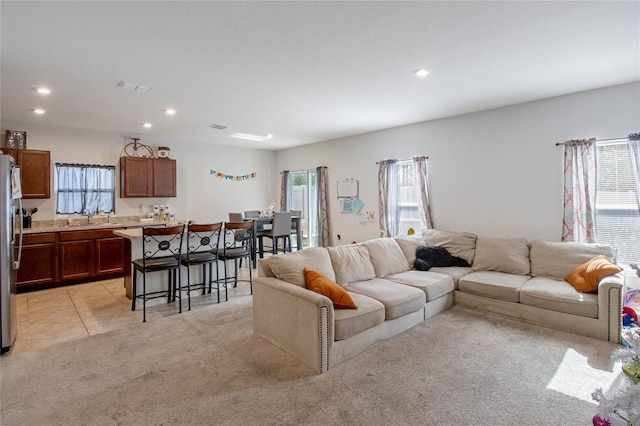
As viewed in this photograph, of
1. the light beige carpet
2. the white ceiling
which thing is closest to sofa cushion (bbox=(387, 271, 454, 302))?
the light beige carpet

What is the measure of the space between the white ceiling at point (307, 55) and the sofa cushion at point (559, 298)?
227 cm

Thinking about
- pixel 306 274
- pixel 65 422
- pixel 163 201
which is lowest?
pixel 65 422

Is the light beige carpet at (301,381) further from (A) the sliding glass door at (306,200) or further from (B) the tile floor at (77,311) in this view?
(A) the sliding glass door at (306,200)

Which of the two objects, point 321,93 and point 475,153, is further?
point 475,153

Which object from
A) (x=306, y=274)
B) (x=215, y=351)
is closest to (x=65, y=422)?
(x=215, y=351)

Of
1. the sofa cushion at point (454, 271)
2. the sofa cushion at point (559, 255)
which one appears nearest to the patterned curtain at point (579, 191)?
the sofa cushion at point (559, 255)

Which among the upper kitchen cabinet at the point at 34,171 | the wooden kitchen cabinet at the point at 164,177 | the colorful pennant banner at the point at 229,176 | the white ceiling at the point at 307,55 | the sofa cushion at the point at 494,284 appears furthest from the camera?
the colorful pennant banner at the point at 229,176

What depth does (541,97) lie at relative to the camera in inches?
166

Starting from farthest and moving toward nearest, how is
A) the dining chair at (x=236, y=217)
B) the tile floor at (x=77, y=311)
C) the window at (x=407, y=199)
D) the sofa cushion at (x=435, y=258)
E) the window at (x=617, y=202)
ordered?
the dining chair at (x=236, y=217) < the window at (x=407, y=199) < the sofa cushion at (x=435, y=258) < the window at (x=617, y=202) < the tile floor at (x=77, y=311)

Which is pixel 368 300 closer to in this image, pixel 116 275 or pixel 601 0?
pixel 601 0

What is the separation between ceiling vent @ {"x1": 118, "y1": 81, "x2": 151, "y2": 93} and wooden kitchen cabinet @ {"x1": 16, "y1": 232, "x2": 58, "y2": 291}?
2.94 meters

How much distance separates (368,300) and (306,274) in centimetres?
64

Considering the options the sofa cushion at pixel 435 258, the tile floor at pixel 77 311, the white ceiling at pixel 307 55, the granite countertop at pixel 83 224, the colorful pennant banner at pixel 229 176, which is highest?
the white ceiling at pixel 307 55

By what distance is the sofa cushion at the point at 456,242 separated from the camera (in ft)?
15.1
